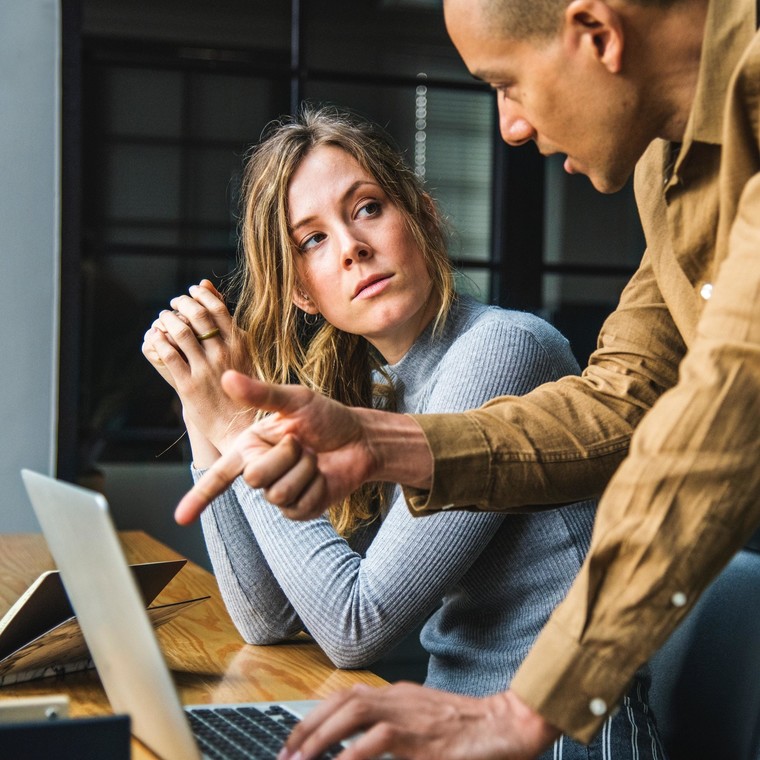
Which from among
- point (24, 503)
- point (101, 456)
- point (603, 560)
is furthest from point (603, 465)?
point (101, 456)

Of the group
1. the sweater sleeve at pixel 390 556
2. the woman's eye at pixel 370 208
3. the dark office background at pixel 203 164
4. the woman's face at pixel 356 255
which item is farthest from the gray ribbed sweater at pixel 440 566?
the dark office background at pixel 203 164

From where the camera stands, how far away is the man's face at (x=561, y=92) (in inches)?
36.7

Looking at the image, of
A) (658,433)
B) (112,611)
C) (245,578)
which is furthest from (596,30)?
(245,578)

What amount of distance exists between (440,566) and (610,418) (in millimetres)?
275

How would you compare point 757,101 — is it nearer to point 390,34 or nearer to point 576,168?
point 576,168

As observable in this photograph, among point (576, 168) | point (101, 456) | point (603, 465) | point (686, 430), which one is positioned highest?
→ point (576, 168)

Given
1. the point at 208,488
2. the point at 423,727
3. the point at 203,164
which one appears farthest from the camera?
the point at 203,164

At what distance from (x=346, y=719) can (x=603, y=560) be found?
0.67 feet

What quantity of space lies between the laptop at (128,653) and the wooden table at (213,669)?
0.20 feet

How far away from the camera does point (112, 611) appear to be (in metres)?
0.80

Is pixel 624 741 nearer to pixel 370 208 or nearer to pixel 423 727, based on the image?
pixel 423 727

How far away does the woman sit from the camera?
4.14 ft

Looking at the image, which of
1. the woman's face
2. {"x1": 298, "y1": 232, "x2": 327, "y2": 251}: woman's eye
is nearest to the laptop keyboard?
the woman's face

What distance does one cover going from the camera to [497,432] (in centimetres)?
104
